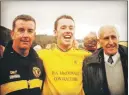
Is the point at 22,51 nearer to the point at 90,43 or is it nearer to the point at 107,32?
the point at 90,43

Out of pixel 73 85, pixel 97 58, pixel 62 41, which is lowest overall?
pixel 73 85

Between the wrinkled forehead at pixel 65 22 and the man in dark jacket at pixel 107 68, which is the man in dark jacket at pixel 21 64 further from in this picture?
the man in dark jacket at pixel 107 68

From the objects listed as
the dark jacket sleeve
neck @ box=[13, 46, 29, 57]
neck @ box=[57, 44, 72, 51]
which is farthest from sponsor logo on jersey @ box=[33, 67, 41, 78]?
the dark jacket sleeve

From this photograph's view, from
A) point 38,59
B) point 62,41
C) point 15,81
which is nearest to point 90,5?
point 62,41

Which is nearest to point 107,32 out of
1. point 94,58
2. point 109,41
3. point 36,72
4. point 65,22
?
point 109,41

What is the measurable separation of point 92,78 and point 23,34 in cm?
60

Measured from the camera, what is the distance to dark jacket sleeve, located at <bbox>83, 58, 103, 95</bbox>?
161 cm

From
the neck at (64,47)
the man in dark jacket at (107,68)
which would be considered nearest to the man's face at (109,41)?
the man in dark jacket at (107,68)

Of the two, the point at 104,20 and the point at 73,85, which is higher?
the point at 104,20

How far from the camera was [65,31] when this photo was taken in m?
1.63

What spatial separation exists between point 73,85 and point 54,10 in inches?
22.6

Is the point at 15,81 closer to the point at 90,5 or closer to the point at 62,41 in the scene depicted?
the point at 62,41

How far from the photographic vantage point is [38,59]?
163cm

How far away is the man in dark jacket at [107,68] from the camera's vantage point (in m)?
1.61
